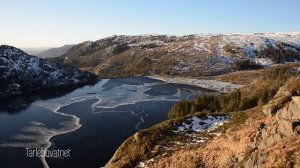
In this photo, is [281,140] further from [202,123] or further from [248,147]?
[202,123]

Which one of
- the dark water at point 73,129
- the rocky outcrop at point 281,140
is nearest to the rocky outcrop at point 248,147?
the rocky outcrop at point 281,140

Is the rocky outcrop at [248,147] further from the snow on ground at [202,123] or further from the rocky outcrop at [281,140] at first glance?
the snow on ground at [202,123]

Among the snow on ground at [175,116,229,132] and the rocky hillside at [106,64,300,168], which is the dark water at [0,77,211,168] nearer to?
the rocky hillside at [106,64,300,168]

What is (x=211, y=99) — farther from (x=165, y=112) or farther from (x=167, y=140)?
(x=167, y=140)

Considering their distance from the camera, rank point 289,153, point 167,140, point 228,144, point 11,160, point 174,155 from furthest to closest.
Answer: point 11,160
point 167,140
point 174,155
point 228,144
point 289,153

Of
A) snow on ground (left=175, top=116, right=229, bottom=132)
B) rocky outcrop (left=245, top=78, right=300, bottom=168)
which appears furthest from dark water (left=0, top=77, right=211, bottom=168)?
rocky outcrop (left=245, top=78, right=300, bottom=168)

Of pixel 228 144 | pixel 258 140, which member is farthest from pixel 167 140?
pixel 258 140
